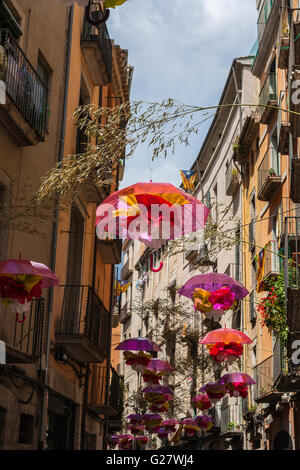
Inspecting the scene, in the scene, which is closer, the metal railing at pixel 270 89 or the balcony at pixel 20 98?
the balcony at pixel 20 98

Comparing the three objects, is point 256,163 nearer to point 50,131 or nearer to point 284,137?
point 284,137

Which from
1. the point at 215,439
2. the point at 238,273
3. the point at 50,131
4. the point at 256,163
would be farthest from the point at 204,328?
the point at 50,131

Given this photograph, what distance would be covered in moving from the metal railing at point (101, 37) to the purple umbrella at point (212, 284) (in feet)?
20.3

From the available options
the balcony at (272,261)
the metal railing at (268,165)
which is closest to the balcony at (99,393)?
the balcony at (272,261)

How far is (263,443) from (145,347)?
23.0ft

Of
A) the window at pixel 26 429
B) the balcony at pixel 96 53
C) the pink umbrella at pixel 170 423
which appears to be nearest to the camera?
the window at pixel 26 429

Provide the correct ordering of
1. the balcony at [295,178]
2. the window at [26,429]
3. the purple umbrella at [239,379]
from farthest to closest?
the purple umbrella at [239,379]
the balcony at [295,178]
the window at [26,429]

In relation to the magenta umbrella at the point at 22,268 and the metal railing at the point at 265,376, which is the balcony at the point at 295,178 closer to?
the metal railing at the point at 265,376

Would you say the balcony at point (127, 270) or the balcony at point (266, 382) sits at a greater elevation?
the balcony at point (127, 270)

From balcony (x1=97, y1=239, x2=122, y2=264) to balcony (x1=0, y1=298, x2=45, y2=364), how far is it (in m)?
7.13

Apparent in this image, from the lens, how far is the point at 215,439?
3234 centimetres

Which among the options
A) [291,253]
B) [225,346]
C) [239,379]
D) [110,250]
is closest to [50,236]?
[225,346]

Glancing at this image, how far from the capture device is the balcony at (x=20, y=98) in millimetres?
10539

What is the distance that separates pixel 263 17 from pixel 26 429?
19.2m
